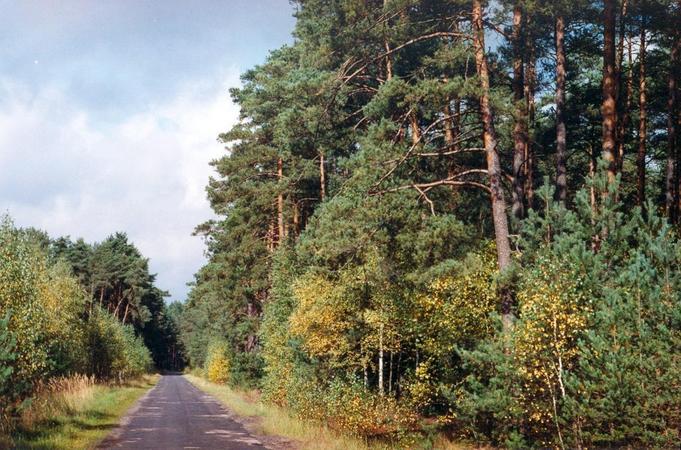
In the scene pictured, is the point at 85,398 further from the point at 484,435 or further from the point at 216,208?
the point at 484,435

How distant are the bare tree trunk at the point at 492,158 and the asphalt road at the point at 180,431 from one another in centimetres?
841

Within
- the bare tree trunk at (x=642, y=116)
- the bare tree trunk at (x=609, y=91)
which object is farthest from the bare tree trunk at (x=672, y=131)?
the bare tree trunk at (x=609, y=91)

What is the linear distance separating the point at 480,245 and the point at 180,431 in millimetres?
11690

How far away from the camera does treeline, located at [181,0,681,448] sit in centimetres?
1131

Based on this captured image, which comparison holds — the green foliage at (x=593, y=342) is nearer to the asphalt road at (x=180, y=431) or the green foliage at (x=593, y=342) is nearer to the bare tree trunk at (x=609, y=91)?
the bare tree trunk at (x=609, y=91)

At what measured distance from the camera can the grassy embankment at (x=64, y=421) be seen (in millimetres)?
16469

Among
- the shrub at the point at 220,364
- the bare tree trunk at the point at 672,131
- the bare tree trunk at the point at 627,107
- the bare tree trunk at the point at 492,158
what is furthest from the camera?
the shrub at the point at 220,364

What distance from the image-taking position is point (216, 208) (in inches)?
1444

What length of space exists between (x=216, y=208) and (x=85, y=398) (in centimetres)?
1305

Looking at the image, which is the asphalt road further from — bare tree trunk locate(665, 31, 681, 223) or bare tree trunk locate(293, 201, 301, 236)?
bare tree trunk locate(665, 31, 681, 223)

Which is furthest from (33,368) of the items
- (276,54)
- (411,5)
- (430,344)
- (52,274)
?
(276,54)

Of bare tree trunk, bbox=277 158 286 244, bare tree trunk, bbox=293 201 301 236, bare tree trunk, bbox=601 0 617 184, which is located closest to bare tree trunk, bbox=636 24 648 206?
bare tree trunk, bbox=601 0 617 184

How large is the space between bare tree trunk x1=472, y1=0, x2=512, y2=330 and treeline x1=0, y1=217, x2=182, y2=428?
11902mm

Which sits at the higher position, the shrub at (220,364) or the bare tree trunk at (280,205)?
the bare tree trunk at (280,205)
